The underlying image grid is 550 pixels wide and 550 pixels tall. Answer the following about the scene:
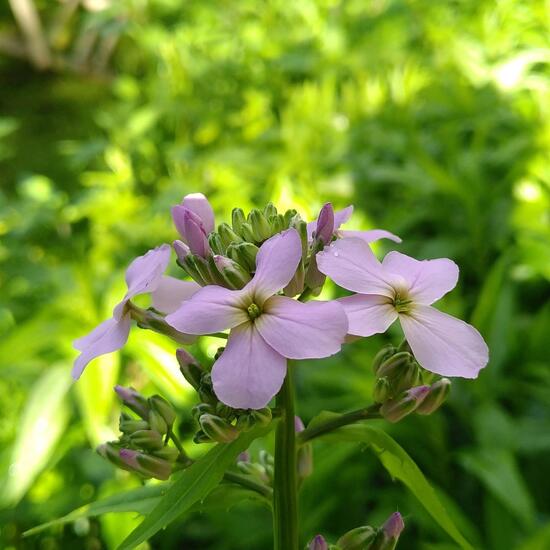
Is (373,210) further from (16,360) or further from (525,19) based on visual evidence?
(16,360)

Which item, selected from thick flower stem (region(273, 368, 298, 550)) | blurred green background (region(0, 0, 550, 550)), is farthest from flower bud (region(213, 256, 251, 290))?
blurred green background (region(0, 0, 550, 550))

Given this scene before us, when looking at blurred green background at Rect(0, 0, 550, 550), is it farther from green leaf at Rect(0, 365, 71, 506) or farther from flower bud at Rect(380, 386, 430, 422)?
flower bud at Rect(380, 386, 430, 422)

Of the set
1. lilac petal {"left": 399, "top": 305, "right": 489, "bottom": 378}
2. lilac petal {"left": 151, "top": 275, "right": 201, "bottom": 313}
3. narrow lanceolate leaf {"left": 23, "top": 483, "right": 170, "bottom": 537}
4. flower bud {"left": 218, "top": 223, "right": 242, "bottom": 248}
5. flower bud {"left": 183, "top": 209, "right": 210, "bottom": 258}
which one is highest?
flower bud {"left": 183, "top": 209, "right": 210, "bottom": 258}

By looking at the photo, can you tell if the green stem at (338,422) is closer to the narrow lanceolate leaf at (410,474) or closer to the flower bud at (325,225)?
the narrow lanceolate leaf at (410,474)

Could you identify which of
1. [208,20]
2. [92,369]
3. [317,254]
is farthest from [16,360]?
[208,20]

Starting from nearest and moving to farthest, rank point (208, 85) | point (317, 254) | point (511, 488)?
point (317, 254) < point (511, 488) < point (208, 85)

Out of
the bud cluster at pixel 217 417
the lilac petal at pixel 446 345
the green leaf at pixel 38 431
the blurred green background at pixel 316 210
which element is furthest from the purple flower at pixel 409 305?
the green leaf at pixel 38 431
